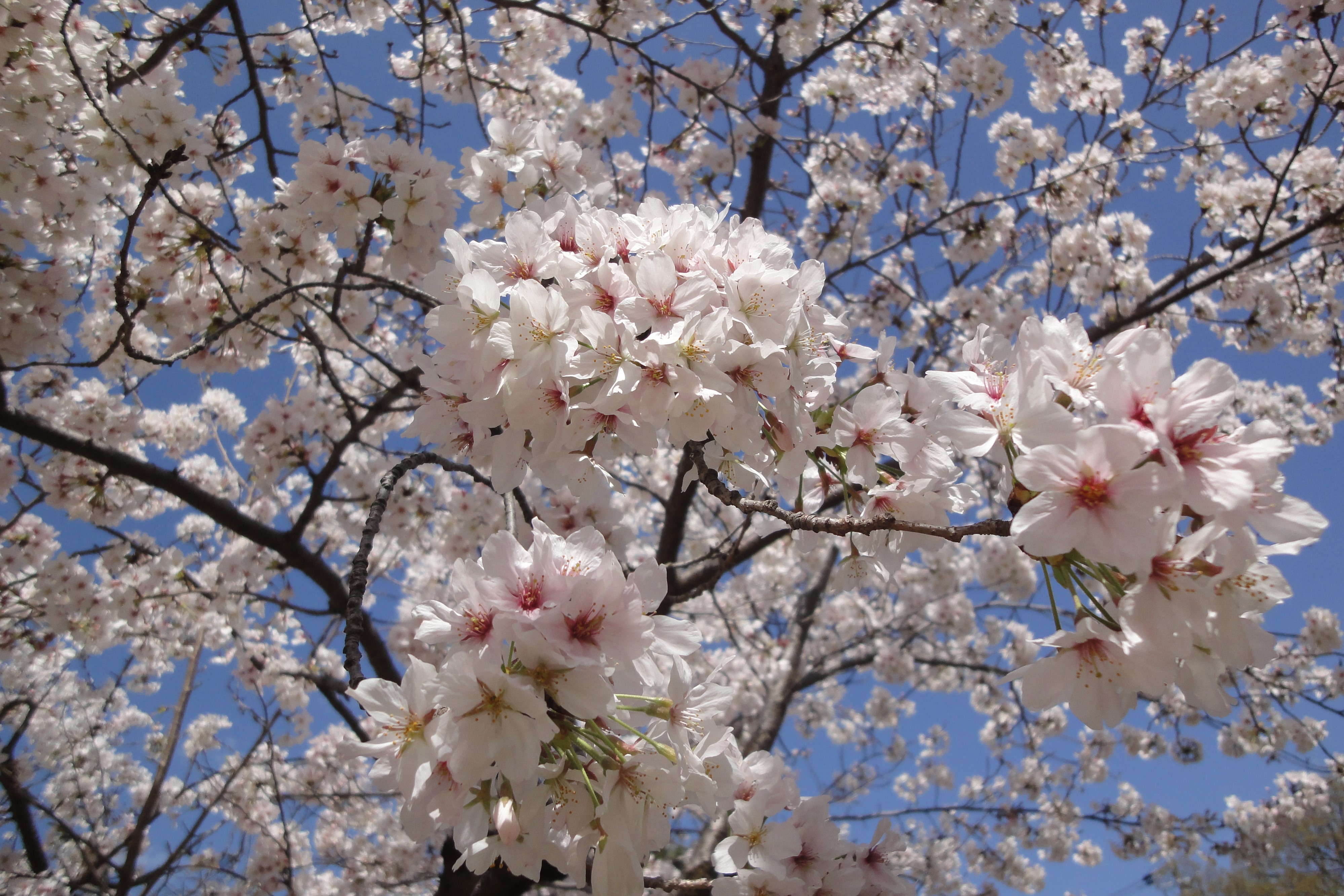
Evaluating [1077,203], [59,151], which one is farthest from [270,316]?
[1077,203]

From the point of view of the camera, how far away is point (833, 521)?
112 centimetres

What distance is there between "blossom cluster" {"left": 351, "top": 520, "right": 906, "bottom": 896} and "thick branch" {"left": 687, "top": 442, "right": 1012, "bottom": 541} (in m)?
0.21

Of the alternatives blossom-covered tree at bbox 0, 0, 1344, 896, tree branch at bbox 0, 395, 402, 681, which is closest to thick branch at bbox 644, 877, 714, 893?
blossom-covered tree at bbox 0, 0, 1344, 896

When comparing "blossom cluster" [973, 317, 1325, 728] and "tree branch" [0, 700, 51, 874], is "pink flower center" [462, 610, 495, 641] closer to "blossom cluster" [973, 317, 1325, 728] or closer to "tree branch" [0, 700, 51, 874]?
"blossom cluster" [973, 317, 1325, 728]

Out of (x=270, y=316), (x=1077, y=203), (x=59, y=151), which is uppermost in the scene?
(x=1077, y=203)

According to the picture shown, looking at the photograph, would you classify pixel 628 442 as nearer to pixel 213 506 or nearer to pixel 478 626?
pixel 478 626

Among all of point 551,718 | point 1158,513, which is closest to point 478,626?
point 551,718

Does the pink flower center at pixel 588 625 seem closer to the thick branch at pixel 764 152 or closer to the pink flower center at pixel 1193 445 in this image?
the pink flower center at pixel 1193 445

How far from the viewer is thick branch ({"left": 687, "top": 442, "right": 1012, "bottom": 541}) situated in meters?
0.96

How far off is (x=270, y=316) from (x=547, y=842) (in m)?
2.91

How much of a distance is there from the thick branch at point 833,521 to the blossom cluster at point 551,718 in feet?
0.67

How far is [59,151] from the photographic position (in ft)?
11.5

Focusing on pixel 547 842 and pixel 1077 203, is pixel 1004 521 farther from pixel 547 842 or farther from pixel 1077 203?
pixel 1077 203

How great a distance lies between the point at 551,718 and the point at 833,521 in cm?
56
